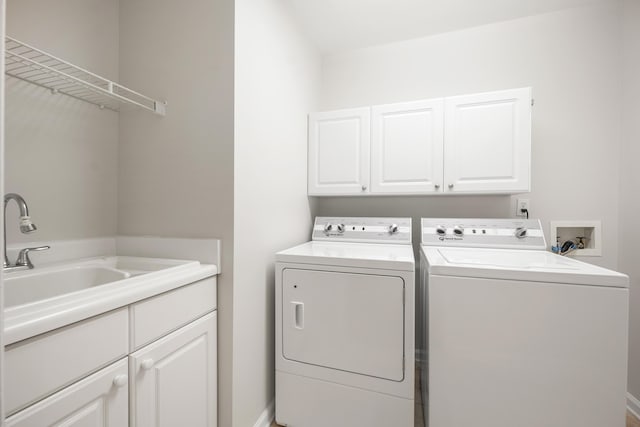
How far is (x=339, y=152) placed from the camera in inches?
81.0

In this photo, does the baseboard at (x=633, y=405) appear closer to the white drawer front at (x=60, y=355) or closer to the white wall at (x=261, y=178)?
the white wall at (x=261, y=178)

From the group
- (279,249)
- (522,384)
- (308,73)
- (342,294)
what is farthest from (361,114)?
(522,384)

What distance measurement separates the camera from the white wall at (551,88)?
1.82 metres

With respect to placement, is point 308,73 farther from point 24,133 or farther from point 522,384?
point 522,384

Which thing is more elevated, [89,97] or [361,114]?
[361,114]

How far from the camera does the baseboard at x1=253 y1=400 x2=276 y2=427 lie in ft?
4.86

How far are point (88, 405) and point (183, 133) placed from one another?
1.11 meters

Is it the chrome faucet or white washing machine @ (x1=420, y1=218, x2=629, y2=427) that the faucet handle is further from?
white washing machine @ (x1=420, y1=218, x2=629, y2=427)

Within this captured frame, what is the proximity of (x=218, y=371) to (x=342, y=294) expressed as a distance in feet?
2.26

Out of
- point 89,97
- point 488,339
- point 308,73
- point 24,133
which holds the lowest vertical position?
point 488,339

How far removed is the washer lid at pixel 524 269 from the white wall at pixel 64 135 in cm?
172

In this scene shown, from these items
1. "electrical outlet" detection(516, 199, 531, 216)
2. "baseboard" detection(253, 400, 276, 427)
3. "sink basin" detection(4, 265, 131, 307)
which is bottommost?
"baseboard" detection(253, 400, 276, 427)

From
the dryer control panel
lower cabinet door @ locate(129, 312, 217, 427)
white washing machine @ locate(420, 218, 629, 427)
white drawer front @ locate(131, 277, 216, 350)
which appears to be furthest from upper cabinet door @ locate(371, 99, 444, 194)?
lower cabinet door @ locate(129, 312, 217, 427)

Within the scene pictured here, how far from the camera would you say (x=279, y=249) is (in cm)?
172
